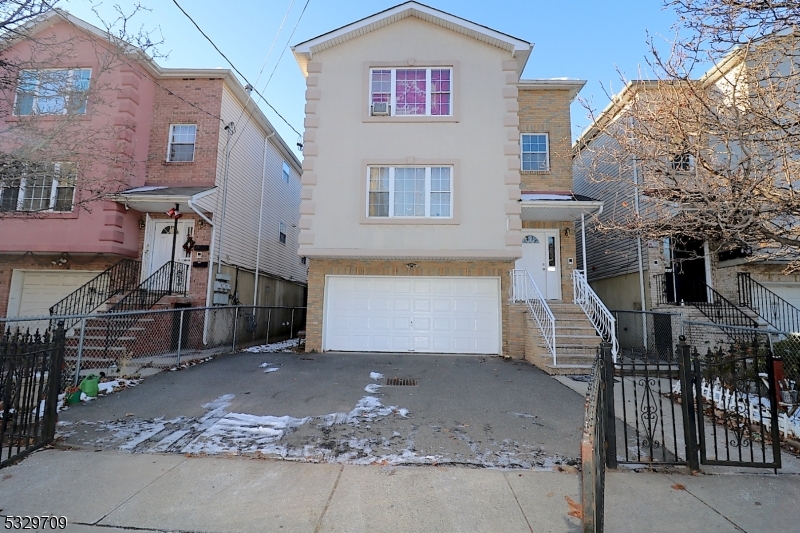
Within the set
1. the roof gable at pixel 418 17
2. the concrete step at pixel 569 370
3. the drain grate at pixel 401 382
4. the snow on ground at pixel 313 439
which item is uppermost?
the roof gable at pixel 418 17

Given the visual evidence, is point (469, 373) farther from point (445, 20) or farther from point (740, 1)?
point (445, 20)

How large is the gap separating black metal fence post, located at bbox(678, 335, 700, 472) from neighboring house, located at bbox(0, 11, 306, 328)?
1176 centimetres

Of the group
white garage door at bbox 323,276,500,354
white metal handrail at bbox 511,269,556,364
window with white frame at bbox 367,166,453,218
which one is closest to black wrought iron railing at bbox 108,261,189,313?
white garage door at bbox 323,276,500,354

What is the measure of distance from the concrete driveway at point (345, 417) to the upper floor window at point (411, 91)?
22.8 ft

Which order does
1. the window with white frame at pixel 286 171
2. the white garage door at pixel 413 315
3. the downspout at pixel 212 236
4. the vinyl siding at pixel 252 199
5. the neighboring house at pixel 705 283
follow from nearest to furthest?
the white garage door at pixel 413 315 < the downspout at pixel 212 236 < the neighboring house at pixel 705 283 < the vinyl siding at pixel 252 199 < the window with white frame at pixel 286 171

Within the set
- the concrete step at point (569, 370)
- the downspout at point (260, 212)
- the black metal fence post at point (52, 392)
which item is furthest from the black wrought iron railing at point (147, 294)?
the concrete step at point (569, 370)

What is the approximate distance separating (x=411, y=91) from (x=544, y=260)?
6.29m

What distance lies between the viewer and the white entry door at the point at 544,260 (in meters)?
12.3

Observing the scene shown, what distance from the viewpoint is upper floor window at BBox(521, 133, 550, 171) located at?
513 inches

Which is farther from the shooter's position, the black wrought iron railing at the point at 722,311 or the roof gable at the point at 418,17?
the black wrought iron railing at the point at 722,311

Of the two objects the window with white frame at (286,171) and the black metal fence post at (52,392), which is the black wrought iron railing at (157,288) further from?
the window with white frame at (286,171)

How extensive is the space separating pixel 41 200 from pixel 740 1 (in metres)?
16.4

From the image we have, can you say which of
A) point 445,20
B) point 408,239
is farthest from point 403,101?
point 408,239

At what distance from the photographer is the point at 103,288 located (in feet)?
39.8
